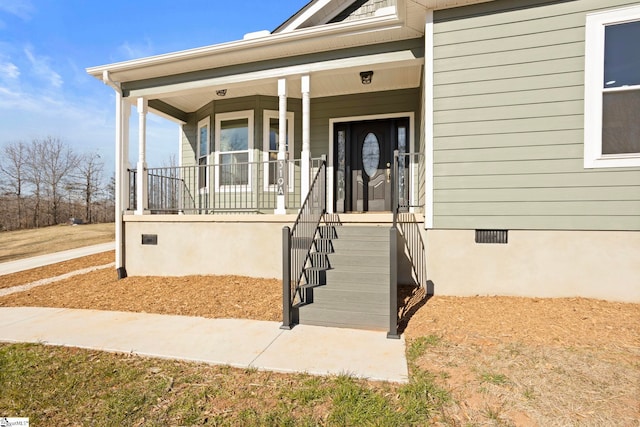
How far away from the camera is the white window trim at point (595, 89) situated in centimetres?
381

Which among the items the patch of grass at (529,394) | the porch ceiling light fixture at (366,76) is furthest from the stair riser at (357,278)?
the porch ceiling light fixture at (366,76)

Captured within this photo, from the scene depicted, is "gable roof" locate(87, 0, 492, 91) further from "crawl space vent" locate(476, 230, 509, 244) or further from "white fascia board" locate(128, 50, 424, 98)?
"crawl space vent" locate(476, 230, 509, 244)

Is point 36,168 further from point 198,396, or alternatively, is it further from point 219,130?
point 198,396

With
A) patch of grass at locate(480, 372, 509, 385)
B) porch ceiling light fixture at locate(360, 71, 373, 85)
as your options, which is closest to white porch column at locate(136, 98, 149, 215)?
porch ceiling light fixture at locate(360, 71, 373, 85)

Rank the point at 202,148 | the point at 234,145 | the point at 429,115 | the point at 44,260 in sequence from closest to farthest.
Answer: the point at 429,115, the point at 234,145, the point at 202,148, the point at 44,260

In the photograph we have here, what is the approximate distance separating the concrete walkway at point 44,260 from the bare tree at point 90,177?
54.7 ft

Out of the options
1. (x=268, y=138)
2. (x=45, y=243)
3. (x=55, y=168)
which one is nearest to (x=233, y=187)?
(x=268, y=138)

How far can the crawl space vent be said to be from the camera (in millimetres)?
4207

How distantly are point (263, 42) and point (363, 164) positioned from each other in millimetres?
3181

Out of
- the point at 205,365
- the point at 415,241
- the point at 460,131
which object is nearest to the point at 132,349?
the point at 205,365

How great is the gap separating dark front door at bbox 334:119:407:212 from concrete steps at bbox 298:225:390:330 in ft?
7.21

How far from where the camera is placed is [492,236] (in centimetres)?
425

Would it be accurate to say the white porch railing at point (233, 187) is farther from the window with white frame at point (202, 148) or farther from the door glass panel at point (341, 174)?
the door glass panel at point (341, 174)

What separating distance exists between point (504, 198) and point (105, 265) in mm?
8771
